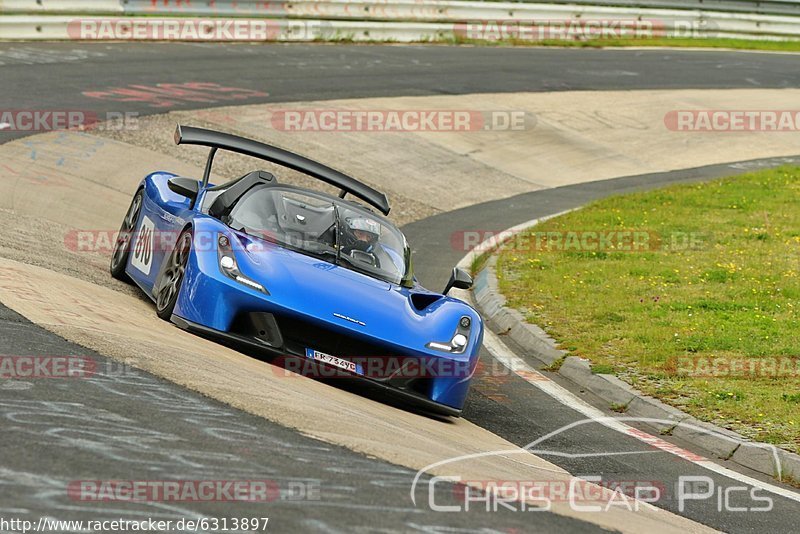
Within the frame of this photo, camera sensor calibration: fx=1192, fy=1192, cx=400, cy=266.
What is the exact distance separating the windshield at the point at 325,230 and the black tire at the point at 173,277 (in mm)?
519

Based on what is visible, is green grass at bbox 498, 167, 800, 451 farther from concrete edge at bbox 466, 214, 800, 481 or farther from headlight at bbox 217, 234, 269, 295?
headlight at bbox 217, 234, 269, 295

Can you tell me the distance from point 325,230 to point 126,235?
8.08 feet

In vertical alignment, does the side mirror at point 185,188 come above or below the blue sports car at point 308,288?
above

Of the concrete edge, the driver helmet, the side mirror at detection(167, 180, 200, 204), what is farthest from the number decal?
the concrete edge

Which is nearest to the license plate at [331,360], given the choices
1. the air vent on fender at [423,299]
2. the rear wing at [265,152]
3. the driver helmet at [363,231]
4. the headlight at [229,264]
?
the headlight at [229,264]

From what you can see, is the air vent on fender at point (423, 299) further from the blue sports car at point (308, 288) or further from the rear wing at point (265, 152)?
the rear wing at point (265, 152)

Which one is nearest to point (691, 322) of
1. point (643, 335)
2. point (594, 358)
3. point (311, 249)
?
point (643, 335)

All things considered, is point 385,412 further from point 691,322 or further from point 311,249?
point 691,322

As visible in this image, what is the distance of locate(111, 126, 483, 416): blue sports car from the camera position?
8.01 m

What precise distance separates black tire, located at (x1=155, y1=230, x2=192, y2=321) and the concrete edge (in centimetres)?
353

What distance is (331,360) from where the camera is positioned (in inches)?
314

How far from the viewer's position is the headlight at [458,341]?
8.26 meters

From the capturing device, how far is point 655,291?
500 inches

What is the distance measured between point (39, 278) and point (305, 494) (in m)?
4.42
